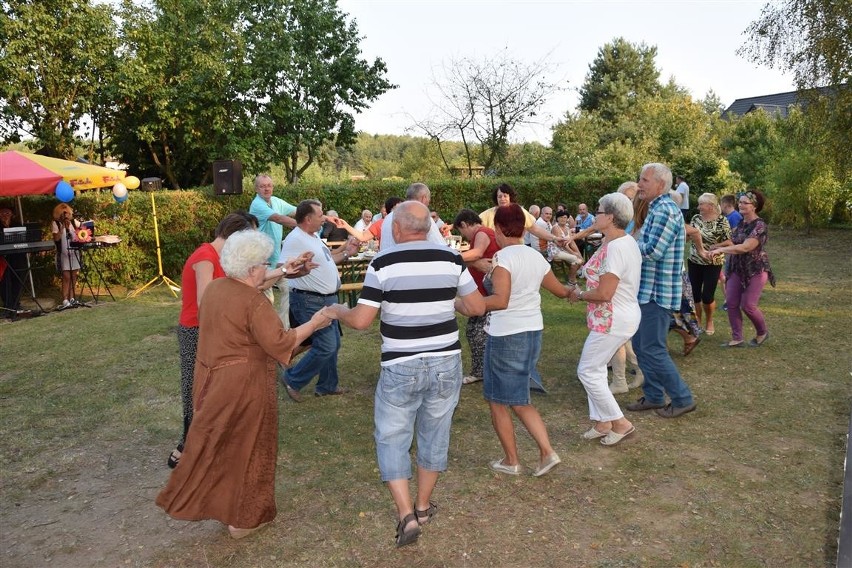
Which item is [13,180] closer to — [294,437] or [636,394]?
[294,437]

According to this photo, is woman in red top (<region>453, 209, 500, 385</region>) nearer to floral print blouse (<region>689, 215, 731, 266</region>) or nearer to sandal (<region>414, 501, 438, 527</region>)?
sandal (<region>414, 501, 438, 527</region>)

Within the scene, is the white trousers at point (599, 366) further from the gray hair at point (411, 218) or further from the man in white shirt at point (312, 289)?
the man in white shirt at point (312, 289)

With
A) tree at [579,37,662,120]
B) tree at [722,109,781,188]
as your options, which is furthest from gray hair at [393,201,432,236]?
tree at [579,37,662,120]

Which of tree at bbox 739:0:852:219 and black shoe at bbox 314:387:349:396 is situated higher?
tree at bbox 739:0:852:219

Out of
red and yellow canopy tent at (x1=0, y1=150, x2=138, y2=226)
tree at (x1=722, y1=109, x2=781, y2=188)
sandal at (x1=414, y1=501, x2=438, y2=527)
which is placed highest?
tree at (x1=722, y1=109, x2=781, y2=188)

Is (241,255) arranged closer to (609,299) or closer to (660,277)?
(609,299)

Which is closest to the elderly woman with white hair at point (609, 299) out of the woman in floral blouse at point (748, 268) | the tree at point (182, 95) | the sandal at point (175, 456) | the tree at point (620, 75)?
the sandal at point (175, 456)

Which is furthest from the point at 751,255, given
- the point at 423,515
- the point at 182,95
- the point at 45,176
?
the point at 182,95

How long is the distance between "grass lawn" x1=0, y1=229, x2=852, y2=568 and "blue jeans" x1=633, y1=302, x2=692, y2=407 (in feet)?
0.87

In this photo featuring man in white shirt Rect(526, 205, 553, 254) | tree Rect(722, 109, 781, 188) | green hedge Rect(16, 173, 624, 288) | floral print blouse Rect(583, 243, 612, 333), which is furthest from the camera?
tree Rect(722, 109, 781, 188)

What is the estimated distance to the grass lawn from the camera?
345 centimetres

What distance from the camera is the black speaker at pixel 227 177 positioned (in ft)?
41.3

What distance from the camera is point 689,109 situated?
35.2 meters

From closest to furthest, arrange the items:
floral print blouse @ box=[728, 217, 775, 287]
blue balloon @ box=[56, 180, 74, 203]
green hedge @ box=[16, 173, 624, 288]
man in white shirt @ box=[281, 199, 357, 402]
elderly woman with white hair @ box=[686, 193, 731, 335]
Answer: man in white shirt @ box=[281, 199, 357, 402]
floral print blouse @ box=[728, 217, 775, 287]
elderly woman with white hair @ box=[686, 193, 731, 335]
blue balloon @ box=[56, 180, 74, 203]
green hedge @ box=[16, 173, 624, 288]
